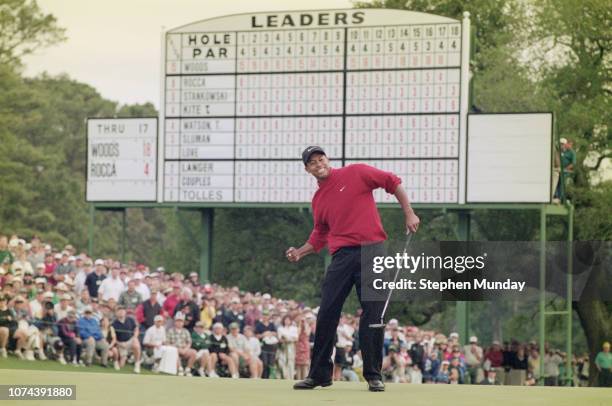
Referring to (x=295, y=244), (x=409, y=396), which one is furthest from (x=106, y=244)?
(x=409, y=396)

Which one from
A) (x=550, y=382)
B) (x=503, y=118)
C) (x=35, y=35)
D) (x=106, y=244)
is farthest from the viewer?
(x=106, y=244)

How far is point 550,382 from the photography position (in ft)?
110

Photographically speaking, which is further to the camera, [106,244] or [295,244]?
[106,244]

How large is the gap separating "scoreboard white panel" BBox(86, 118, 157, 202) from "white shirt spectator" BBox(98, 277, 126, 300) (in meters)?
7.06

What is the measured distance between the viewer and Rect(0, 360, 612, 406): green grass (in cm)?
983

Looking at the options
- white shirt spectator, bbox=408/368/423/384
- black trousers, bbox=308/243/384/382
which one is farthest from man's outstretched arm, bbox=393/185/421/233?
white shirt spectator, bbox=408/368/423/384

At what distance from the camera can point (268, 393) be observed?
10617 millimetres

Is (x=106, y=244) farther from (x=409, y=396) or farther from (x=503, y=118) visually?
(x=409, y=396)

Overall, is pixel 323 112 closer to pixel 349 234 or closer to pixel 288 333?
pixel 288 333

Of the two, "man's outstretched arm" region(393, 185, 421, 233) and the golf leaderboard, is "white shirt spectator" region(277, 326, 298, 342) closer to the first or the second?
the golf leaderboard

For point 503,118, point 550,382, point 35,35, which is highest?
point 35,35

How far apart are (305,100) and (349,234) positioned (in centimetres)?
1922

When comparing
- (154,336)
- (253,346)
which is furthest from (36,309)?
(253,346)

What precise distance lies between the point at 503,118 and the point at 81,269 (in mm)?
9694
